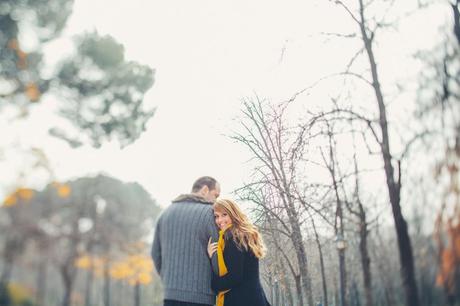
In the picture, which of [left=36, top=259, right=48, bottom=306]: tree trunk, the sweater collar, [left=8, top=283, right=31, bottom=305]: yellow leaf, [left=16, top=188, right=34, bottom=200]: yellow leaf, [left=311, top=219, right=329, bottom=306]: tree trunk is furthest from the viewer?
[left=36, top=259, right=48, bottom=306]: tree trunk

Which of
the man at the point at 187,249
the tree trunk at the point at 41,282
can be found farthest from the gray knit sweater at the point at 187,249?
the tree trunk at the point at 41,282

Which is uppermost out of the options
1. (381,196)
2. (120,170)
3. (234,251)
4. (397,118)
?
(120,170)

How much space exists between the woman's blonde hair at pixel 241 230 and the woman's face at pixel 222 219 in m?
0.02

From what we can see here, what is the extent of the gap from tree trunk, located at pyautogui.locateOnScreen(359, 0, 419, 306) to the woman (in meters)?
0.77

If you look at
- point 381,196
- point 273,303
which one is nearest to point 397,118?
point 381,196

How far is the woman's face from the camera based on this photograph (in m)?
2.26

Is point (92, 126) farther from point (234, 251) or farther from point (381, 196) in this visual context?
point (381, 196)

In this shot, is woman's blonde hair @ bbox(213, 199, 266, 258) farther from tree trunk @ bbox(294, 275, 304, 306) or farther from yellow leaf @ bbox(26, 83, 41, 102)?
yellow leaf @ bbox(26, 83, 41, 102)

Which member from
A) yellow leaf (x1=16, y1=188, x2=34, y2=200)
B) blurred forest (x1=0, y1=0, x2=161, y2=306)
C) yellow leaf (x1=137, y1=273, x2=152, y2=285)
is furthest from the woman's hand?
yellow leaf (x1=137, y1=273, x2=152, y2=285)

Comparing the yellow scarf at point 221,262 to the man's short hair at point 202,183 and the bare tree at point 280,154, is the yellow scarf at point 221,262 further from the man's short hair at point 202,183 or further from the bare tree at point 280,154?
the bare tree at point 280,154

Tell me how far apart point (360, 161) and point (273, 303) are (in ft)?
4.74

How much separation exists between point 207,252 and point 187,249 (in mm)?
127

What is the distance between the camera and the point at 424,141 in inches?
64.3

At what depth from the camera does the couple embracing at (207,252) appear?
215 cm
